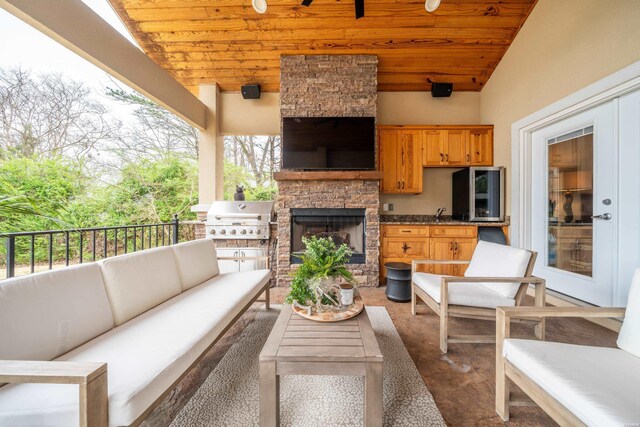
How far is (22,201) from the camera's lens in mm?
1118

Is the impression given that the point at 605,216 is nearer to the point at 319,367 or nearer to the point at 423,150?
the point at 423,150

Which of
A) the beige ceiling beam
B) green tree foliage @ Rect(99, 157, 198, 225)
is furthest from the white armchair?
green tree foliage @ Rect(99, 157, 198, 225)

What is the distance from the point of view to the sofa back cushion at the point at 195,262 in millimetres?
2188

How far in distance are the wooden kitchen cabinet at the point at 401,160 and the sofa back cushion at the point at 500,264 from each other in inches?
66.4

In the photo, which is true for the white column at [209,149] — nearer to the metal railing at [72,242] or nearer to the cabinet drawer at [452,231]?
the metal railing at [72,242]

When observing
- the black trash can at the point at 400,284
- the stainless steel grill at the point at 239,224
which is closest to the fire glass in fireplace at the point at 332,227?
the stainless steel grill at the point at 239,224

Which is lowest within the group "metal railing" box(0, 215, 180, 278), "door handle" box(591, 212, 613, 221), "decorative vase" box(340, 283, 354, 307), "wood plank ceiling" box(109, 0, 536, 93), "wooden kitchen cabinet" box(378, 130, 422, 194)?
"decorative vase" box(340, 283, 354, 307)

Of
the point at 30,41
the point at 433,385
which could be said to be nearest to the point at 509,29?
the point at 433,385

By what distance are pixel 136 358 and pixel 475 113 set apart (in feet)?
17.4

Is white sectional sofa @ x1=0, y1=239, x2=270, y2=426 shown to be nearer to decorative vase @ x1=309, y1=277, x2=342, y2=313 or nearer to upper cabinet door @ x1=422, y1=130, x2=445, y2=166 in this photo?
decorative vase @ x1=309, y1=277, x2=342, y2=313

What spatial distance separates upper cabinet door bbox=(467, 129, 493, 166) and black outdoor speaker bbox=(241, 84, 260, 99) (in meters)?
3.51

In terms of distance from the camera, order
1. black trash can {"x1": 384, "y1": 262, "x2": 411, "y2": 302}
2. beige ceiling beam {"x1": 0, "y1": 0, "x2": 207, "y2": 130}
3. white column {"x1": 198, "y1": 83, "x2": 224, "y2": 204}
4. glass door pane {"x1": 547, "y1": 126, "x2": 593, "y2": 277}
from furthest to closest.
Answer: white column {"x1": 198, "y1": 83, "x2": 224, "y2": 204} → black trash can {"x1": 384, "y1": 262, "x2": 411, "y2": 302} → glass door pane {"x1": 547, "y1": 126, "x2": 593, "y2": 277} → beige ceiling beam {"x1": 0, "y1": 0, "x2": 207, "y2": 130}

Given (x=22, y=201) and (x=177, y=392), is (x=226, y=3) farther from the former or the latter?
(x=177, y=392)

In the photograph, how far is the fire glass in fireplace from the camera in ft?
12.2
